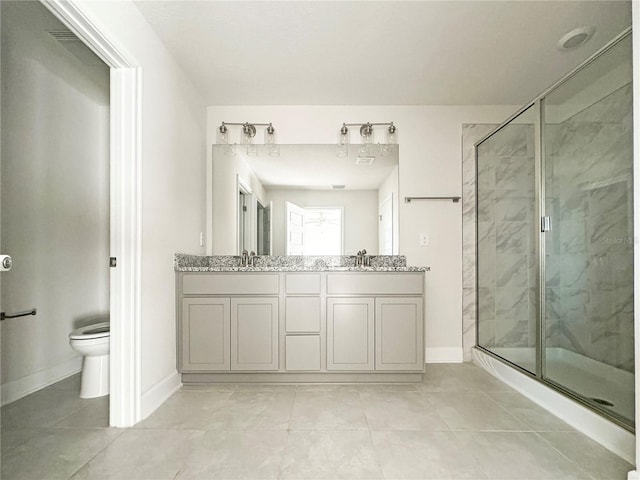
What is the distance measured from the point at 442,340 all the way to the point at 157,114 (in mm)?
2822

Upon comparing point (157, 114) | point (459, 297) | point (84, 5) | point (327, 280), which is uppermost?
point (84, 5)

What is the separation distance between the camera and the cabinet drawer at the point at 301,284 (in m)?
2.56

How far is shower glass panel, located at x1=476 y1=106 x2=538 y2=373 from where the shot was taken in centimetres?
248

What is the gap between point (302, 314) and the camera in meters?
2.55

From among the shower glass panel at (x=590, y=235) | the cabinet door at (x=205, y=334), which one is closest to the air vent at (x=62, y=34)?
the cabinet door at (x=205, y=334)

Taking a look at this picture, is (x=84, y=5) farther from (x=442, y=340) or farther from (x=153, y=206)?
(x=442, y=340)

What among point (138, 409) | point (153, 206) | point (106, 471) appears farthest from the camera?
point (153, 206)

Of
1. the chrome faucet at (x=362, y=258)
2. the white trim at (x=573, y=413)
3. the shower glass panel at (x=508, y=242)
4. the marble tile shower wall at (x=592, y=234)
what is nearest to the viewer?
the white trim at (x=573, y=413)

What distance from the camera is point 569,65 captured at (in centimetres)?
251

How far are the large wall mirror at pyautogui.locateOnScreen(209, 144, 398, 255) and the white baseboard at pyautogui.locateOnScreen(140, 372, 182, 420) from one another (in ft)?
3.63

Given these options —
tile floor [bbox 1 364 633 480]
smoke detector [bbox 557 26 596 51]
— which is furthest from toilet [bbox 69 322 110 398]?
smoke detector [bbox 557 26 596 51]

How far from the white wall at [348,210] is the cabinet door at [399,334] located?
73 centimetres

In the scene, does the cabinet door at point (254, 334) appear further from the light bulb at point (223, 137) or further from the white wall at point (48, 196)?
the light bulb at point (223, 137)

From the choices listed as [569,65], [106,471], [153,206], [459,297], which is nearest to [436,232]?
[459,297]
